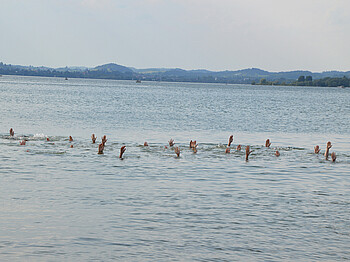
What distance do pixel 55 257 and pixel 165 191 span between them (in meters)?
9.02

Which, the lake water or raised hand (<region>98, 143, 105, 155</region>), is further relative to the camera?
raised hand (<region>98, 143, 105, 155</region>)

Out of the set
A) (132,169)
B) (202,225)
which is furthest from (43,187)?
(202,225)

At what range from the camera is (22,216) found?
17.5m

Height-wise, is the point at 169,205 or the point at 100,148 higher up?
the point at 100,148

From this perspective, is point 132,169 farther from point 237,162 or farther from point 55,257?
point 55,257

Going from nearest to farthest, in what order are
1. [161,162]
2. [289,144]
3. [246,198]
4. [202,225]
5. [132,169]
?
[202,225], [246,198], [132,169], [161,162], [289,144]

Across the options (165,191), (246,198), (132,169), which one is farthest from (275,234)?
(132,169)

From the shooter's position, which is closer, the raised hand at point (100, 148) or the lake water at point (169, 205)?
the lake water at point (169, 205)

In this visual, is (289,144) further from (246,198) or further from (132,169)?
(246,198)

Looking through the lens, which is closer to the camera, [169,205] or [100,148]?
[169,205]

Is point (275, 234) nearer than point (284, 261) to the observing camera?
No

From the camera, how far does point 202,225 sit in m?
17.3

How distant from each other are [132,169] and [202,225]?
10.9 meters

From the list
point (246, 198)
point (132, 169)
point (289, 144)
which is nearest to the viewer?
point (246, 198)
